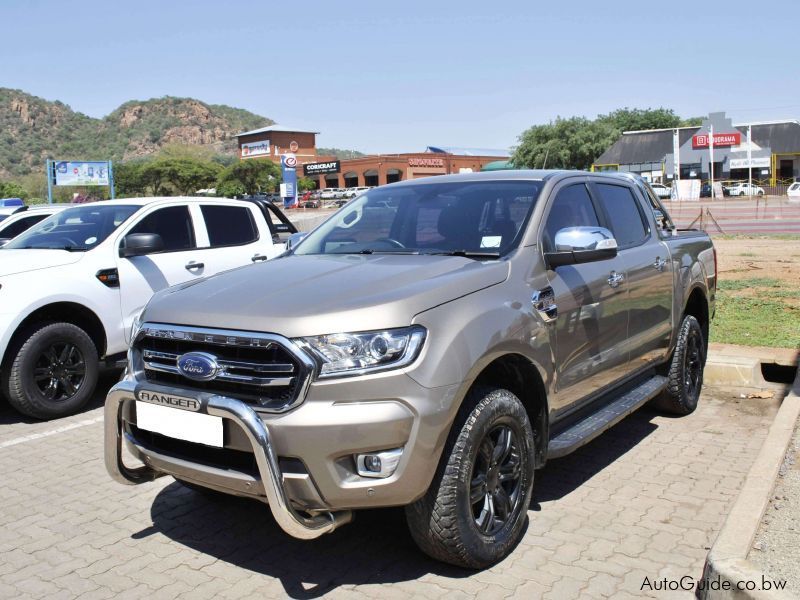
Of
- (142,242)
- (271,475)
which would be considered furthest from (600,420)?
(142,242)

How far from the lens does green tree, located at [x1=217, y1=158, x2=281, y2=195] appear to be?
79.8 m

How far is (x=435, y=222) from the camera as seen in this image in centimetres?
444

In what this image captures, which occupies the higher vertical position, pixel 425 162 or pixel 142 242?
pixel 425 162

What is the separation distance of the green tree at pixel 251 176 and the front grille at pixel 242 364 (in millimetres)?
77339

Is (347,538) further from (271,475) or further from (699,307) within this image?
(699,307)

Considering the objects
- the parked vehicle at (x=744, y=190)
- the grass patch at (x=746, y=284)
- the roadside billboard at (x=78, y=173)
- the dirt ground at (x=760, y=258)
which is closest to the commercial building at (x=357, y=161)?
the parked vehicle at (x=744, y=190)

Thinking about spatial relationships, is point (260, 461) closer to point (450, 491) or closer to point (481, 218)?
point (450, 491)

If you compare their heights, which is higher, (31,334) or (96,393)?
(31,334)

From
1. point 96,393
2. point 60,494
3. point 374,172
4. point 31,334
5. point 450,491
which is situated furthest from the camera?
point 374,172

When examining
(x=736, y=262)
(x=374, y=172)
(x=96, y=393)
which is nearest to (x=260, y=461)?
(x=96, y=393)

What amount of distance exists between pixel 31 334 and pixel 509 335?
14.4 feet

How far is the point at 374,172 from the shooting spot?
3573 inches

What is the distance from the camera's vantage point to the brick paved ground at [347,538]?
3.48 meters

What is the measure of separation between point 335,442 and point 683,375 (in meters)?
3.76
